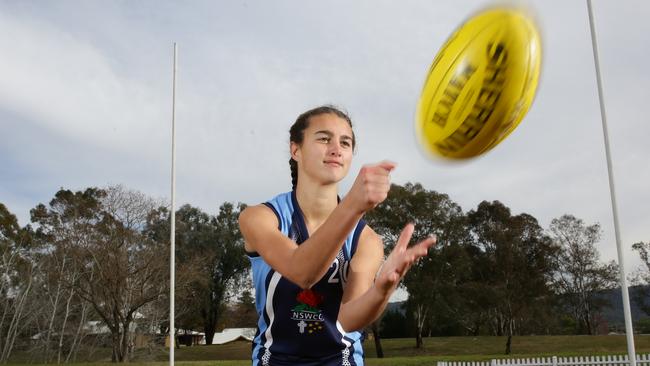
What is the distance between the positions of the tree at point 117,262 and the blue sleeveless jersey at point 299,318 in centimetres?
3023

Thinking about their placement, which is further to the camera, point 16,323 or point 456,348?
point 16,323

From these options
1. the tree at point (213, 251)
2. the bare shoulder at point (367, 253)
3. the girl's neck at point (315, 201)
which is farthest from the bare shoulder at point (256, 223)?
the tree at point (213, 251)

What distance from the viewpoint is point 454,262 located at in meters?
41.1

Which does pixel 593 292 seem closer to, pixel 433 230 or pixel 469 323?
pixel 469 323

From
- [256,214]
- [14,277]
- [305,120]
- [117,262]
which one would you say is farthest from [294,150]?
[14,277]

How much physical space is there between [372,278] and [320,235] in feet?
3.23

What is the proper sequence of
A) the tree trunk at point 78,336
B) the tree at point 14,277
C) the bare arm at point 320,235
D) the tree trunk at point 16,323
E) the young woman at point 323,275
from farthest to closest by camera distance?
the tree at point 14,277
the tree trunk at point 16,323
the tree trunk at point 78,336
the young woman at point 323,275
the bare arm at point 320,235

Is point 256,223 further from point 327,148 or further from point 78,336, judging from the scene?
point 78,336

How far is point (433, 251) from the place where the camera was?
40.7m

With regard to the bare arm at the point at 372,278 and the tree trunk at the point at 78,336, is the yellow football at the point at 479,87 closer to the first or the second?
the bare arm at the point at 372,278

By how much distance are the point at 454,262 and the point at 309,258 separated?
39961mm

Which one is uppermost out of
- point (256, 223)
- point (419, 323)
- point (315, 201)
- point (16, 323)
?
point (315, 201)

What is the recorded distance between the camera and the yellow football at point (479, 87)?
334 centimetres

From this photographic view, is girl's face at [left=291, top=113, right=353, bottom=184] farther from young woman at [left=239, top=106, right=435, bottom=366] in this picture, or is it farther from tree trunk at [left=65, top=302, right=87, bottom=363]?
tree trunk at [left=65, top=302, right=87, bottom=363]
